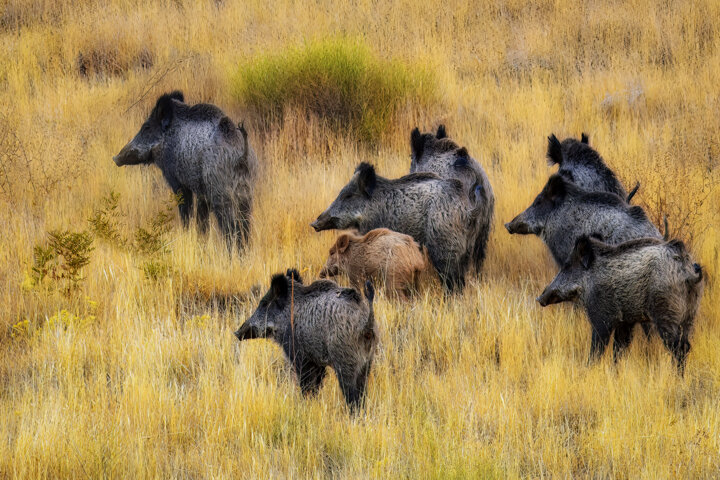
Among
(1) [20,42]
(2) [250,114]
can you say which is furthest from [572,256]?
(1) [20,42]

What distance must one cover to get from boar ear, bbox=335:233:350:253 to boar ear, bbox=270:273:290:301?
1.80 meters

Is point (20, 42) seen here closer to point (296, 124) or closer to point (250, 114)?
point (250, 114)

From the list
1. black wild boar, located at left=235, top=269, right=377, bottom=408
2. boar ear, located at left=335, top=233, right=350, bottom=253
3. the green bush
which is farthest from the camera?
the green bush

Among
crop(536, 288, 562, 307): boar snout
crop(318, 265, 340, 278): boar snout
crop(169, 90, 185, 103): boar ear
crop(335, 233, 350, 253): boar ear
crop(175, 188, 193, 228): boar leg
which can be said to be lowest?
crop(536, 288, 562, 307): boar snout

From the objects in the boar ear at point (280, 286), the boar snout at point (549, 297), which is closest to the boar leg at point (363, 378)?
the boar ear at point (280, 286)

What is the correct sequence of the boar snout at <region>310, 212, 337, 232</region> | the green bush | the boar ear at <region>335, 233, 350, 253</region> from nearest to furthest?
1. the boar ear at <region>335, 233, 350, 253</region>
2. the boar snout at <region>310, 212, 337, 232</region>
3. the green bush

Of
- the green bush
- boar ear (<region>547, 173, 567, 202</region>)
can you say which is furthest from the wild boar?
the green bush

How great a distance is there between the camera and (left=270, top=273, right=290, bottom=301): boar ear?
195 inches

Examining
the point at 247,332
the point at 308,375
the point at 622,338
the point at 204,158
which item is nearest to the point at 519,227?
the point at 622,338

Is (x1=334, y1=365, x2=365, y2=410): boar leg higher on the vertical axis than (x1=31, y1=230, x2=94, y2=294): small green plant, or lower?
lower

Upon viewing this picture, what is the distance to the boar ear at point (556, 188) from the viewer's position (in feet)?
20.9

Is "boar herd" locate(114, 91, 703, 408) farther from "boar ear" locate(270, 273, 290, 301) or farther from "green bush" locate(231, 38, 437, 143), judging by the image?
"green bush" locate(231, 38, 437, 143)

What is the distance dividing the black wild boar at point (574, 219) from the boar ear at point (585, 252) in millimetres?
626

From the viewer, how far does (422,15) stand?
1480 centimetres
